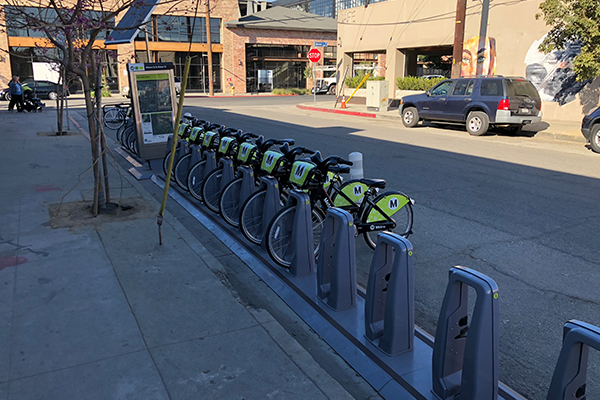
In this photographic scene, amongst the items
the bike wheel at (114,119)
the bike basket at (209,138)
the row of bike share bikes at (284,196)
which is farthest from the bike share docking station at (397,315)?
the bike wheel at (114,119)

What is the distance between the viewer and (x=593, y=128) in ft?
40.4

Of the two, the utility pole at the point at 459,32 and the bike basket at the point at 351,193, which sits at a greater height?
the utility pole at the point at 459,32


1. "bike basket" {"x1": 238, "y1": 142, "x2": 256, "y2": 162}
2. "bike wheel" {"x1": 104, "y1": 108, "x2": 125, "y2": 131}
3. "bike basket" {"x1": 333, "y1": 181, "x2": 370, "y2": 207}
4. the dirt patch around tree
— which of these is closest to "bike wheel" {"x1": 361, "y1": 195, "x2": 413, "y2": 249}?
"bike basket" {"x1": 333, "y1": 181, "x2": 370, "y2": 207}

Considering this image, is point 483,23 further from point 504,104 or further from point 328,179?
point 328,179

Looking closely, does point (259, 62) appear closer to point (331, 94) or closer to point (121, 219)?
point (331, 94)

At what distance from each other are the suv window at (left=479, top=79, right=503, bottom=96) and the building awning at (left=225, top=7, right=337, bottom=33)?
36.5m

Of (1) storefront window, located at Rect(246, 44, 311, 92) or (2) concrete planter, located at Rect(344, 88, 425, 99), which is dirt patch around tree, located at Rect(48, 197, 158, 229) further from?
(1) storefront window, located at Rect(246, 44, 311, 92)

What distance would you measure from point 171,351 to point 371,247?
9.47ft

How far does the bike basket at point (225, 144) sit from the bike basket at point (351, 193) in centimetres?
236

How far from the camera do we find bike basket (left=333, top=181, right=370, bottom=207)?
541 cm

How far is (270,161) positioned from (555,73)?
1695cm

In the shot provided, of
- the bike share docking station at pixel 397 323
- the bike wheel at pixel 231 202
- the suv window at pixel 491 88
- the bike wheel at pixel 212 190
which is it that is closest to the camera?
the bike share docking station at pixel 397 323

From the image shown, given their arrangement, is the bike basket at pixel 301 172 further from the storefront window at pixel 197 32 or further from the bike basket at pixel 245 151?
the storefront window at pixel 197 32

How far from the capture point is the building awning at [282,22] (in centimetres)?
4906
